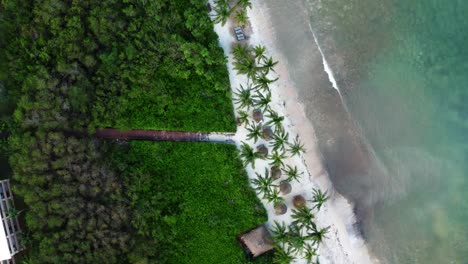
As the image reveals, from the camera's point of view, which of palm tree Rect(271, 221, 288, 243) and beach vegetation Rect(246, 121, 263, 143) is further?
beach vegetation Rect(246, 121, 263, 143)

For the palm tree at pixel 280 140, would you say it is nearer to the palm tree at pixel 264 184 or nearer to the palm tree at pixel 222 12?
the palm tree at pixel 264 184

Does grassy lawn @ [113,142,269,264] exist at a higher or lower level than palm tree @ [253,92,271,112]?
lower

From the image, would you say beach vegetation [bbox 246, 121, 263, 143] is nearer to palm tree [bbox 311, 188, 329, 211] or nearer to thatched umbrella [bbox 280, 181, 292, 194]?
thatched umbrella [bbox 280, 181, 292, 194]

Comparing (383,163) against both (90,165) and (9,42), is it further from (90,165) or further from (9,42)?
(9,42)

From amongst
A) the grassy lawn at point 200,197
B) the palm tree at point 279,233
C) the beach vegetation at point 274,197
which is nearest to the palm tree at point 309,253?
the palm tree at point 279,233

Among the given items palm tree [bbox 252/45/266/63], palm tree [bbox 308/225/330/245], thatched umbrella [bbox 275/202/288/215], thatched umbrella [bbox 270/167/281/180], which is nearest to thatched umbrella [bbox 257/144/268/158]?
thatched umbrella [bbox 270/167/281/180]

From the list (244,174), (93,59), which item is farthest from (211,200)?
(93,59)
